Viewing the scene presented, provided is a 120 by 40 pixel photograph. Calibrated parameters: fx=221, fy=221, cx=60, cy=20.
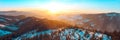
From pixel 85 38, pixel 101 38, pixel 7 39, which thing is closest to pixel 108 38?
pixel 101 38

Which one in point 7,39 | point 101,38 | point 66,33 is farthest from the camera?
point 7,39

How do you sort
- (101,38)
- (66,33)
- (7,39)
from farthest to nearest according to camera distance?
(7,39) → (66,33) → (101,38)

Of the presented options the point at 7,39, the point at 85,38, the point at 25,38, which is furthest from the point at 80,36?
the point at 7,39

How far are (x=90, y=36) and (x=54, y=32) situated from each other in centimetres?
2309

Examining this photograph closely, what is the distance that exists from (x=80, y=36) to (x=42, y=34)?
83.5 ft

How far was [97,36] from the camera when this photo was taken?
135 metres

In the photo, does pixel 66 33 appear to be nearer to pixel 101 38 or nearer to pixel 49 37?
pixel 49 37

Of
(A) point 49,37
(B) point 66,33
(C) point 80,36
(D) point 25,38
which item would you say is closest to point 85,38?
(C) point 80,36

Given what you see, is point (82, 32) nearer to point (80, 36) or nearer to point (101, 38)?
point (80, 36)

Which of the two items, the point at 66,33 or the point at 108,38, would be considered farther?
the point at 66,33

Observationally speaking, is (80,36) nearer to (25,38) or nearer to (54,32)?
(54,32)

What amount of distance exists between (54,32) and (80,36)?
56.8 ft

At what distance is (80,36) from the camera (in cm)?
13412

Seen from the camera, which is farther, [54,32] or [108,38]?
[54,32]
